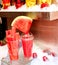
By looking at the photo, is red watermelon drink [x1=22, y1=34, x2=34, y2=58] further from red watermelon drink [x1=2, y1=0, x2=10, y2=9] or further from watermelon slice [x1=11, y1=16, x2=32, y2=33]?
red watermelon drink [x1=2, y1=0, x2=10, y2=9]

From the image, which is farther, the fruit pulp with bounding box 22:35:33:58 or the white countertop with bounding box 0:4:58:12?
the fruit pulp with bounding box 22:35:33:58

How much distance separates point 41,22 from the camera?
59.7 inches

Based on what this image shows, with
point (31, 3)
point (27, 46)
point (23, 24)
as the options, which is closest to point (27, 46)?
point (27, 46)

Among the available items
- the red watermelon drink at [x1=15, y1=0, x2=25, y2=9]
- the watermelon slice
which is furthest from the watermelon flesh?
the red watermelon drink at [x1=15, y1=0, x2=25, y2=9]

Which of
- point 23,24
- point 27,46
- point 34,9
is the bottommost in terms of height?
point 27,46

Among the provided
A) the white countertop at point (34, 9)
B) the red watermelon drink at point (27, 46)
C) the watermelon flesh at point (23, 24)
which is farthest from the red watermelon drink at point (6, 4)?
the red watermelon drink at point (27, 46)

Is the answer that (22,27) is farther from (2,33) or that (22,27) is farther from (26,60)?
(2,33)

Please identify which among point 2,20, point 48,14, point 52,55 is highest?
point 48,14

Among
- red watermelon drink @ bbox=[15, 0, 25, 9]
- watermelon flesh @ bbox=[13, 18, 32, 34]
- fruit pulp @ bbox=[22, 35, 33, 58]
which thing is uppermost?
red watermelon drink @ bbox=[15, 0, 25, 9]

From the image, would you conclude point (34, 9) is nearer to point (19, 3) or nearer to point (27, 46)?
point (19, 3)

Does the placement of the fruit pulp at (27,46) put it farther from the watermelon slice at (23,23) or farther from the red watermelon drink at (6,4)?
the red watermelon drink at (6,4)

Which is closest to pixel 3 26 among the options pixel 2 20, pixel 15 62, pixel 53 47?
pixel 2 20

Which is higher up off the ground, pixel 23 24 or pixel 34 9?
pixel 34 9

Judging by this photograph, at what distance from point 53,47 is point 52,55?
0.13 m
